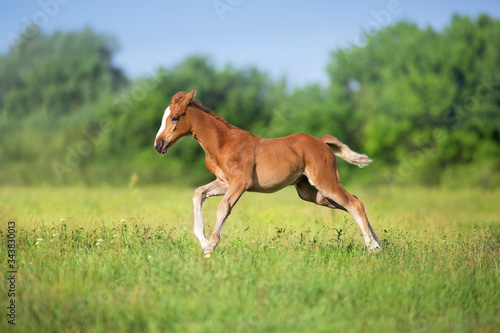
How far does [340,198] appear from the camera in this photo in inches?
295

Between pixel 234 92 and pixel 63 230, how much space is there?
2647cm

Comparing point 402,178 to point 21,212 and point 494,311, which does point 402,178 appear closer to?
point 21,212

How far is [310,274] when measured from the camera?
19.0 ft

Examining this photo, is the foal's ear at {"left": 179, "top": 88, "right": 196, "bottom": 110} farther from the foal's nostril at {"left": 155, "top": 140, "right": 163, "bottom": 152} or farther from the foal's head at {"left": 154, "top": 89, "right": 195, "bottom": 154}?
the foal's nostril at {"left": 155, "top": 140, "right": 163, "bottom": 152}

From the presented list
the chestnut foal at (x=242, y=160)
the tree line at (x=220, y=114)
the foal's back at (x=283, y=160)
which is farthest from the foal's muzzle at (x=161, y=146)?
the tree line at (x=220, y=114)

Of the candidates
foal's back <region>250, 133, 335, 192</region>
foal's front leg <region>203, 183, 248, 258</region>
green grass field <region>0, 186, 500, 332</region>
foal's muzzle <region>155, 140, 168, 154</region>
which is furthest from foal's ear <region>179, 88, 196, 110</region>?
green grass field <region>0, 186, 500, 332</region>

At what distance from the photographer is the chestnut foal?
6938 millimetres

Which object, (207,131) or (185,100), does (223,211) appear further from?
(185,100)

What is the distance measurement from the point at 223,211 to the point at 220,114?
85.5 feet

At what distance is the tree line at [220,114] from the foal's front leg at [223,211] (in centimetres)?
2076

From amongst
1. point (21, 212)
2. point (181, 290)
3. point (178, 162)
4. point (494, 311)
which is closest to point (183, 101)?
point (181, 290)

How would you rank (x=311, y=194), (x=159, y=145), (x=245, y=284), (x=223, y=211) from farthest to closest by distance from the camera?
(x=311, y=194), (x=159, y=145), (x=223, y=211), (x=245, y=284)

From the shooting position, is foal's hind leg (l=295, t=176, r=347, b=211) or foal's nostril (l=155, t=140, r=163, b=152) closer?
foal's nostril (l=155, t=140, r=163, b=152)

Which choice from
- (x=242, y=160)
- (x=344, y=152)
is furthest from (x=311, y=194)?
(x=242, y=160)
